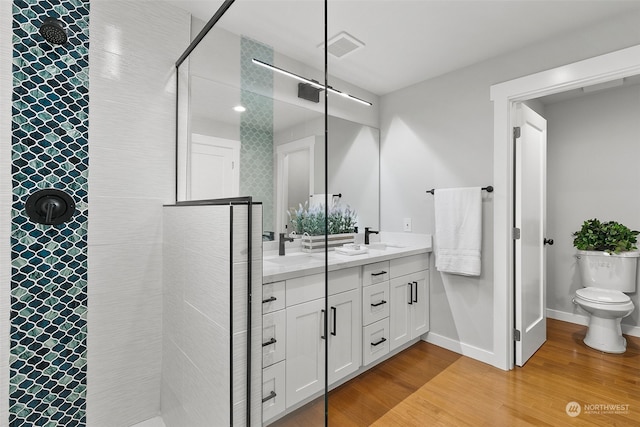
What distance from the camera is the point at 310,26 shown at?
97cm

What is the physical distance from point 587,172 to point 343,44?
9.78 feet

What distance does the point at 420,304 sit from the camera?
264 centimetres

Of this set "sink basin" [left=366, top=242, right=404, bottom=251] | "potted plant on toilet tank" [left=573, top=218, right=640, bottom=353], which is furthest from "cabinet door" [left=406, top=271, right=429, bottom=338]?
"potted plant on toilet tank" [left=573, top=218, right=640, bottom=353]

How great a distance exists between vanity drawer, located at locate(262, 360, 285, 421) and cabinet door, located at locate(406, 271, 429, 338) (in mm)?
1691

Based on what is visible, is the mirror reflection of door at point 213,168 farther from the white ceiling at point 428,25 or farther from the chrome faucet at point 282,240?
the white ceiling at point 428,25

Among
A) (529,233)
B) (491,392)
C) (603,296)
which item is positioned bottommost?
(491,392)

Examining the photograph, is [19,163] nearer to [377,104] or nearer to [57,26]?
[57,26]

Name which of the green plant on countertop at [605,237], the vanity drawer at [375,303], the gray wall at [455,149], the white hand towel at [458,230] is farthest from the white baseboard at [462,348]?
the green plant on countertop at [605,237]

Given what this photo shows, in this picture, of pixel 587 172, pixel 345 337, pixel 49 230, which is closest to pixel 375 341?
pixel 345 337

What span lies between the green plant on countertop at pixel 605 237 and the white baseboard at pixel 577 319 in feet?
2.46

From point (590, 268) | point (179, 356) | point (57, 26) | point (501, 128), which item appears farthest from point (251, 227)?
point (590, 268)

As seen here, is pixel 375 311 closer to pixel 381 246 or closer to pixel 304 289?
pixel 381 246

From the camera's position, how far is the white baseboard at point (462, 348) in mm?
2379

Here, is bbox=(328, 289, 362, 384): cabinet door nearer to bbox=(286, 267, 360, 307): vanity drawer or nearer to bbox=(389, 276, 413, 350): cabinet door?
bbox=(389, 276, 413, 350): cabinet door
